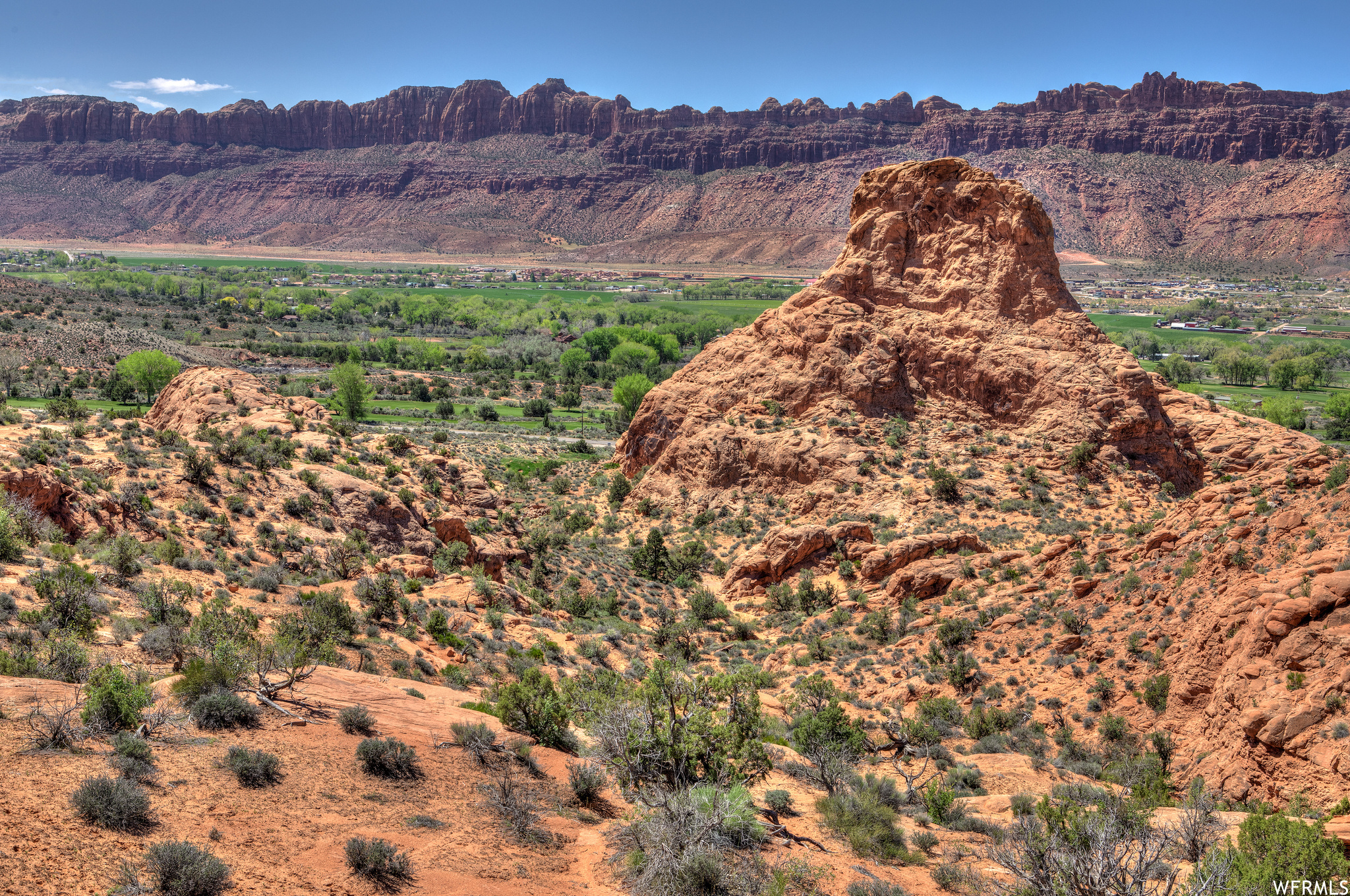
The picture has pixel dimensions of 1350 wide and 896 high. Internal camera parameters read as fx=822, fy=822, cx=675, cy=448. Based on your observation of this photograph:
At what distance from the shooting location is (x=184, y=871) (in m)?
8.97

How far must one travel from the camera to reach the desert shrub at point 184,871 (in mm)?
8906

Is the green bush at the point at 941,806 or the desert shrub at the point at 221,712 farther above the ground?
the desert shrub at the point at 221,712

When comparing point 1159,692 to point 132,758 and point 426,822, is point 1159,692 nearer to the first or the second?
point 426,822


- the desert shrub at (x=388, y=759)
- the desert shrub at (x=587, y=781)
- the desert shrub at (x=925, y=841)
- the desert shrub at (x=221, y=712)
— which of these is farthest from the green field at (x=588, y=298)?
the desert shrub at (x=925, y=841)

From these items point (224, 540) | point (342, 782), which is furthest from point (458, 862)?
point (224, 540)

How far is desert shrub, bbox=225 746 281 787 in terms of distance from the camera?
1189 centimetres

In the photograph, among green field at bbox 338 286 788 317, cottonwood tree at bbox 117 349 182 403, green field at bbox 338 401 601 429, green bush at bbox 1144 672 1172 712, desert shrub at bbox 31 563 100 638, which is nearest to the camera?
desert shrub at bbox 31 563 100 638

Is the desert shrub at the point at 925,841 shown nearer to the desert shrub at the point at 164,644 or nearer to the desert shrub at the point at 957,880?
the desert shrub at the point at 957,880

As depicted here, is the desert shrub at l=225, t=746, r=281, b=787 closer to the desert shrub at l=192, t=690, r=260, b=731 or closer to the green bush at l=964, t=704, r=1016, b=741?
the desert shrub at l=192, t=690, r=260, b=731

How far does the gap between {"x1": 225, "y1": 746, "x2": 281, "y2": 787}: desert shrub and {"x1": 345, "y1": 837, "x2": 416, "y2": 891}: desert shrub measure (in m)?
2.30

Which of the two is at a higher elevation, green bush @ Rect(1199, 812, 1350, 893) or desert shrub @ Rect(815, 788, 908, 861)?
green bush @ Rect(1199, 812, 1350, 893)

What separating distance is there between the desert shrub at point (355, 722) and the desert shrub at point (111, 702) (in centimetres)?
295

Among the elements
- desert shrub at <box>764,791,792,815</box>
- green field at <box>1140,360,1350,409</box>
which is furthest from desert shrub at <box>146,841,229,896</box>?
green field at <box>1140,360,1350,409</box>

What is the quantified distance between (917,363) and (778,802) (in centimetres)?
2681
